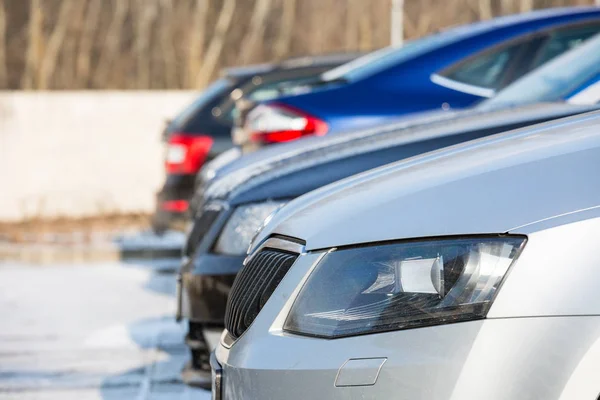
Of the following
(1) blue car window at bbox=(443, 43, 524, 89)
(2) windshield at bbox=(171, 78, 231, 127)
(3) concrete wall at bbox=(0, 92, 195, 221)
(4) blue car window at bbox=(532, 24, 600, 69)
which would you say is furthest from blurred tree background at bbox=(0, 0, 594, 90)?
(1) blue car window at bbox=(443, 43, 524, 89)

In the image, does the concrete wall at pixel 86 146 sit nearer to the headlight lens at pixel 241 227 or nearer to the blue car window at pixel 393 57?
the blue car window at pixel 393 57

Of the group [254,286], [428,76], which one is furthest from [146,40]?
[254,286]

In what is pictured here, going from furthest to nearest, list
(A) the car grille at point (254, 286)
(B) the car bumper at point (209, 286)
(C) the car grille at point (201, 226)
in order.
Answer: (C) the car grille at point (201, 226), (B) the car bumper at point (209, 286), (A) the car grille at point (254, 286)

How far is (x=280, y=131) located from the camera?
5.34m

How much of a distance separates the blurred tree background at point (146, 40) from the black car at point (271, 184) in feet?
52.6

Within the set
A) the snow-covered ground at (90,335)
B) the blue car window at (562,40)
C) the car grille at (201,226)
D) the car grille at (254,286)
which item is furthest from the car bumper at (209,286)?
the blue car window at (562,40)

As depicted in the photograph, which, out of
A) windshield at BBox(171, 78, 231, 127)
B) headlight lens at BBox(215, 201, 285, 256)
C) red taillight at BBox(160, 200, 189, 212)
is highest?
headlight lens at BBox(215, 201, 285, 256)

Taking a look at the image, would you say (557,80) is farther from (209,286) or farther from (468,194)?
(468,194)

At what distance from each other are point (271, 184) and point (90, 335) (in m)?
2.50

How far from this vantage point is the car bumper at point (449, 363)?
1964mm

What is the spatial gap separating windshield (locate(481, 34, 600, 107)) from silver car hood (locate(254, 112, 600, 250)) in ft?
6.08

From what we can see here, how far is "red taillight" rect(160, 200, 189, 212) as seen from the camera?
25.3 feet

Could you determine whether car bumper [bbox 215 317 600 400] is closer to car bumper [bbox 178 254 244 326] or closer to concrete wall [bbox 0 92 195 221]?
Result: car bumper [bbox 178 254 244 326]

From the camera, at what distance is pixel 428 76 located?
5559 millimetres
